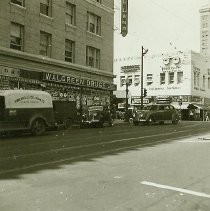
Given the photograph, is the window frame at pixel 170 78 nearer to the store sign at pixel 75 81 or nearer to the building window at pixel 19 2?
the store sign at pixel 75 81

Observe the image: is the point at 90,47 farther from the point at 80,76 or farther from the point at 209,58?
the point at 209,58

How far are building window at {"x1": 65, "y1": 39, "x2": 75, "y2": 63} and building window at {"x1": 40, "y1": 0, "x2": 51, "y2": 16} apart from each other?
302 cm

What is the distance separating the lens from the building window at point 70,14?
32750 millimetres

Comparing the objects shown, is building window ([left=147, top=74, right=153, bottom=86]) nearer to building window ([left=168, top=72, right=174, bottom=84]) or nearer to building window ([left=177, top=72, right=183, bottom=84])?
building window ([left=168, top=72, right=174, bottom=84])

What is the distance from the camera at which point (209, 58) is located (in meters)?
61.6

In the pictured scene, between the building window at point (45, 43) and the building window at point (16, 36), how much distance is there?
2.30 meters

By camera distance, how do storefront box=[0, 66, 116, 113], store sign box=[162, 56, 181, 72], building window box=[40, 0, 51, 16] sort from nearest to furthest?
storefront box=[0, 66, 116, 113] < building window box=[40, 0, 51, 16] < store sign box=[162, 56, 181, 72]

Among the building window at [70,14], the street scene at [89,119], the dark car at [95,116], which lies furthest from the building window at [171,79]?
the dark car at [95,116]

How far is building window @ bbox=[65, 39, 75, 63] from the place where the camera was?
32.5 m

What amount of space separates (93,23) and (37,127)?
1854 cm

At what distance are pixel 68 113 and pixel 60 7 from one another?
1041cm

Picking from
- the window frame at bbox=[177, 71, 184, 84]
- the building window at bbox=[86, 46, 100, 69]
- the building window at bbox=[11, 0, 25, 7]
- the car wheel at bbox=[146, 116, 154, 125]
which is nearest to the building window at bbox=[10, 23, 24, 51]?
the building window at bbox=[11, 0, 25, 7]

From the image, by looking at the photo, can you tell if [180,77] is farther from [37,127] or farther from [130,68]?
[37,127]

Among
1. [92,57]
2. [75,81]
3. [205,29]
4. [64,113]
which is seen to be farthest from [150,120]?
[205,29]
